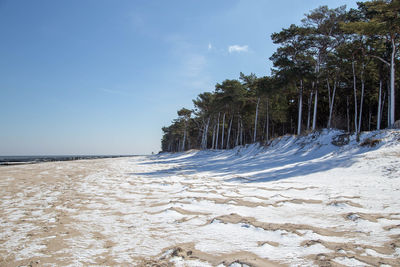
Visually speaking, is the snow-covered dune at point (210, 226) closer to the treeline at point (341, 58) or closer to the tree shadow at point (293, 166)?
the tree shadow at point (293, 166)

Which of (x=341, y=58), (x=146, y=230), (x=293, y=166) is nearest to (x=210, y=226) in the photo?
(x=146, y=230)

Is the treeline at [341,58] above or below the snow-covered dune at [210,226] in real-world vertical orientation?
above

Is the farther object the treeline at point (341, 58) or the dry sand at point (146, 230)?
the treeline at point (341, 58)

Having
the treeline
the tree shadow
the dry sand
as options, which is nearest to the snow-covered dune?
the dry sand

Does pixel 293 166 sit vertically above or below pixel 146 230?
above

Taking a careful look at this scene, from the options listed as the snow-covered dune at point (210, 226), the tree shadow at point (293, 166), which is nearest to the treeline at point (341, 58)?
the tree shadow at point (293, 166)

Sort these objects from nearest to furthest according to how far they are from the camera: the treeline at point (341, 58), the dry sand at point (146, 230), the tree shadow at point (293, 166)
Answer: the dry sand at point (146, 230)
the tree shadow at point (293, 166)
the treeline at point (341, 58)

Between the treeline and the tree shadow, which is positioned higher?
the treeline

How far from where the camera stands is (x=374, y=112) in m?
29.1

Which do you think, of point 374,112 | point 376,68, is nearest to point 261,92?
point 376,68

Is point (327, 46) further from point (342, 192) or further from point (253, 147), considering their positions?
point (342, 192)

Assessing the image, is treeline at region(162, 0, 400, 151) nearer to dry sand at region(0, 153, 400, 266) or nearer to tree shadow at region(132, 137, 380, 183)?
tree shadow at region(132, 137, 380, 183)

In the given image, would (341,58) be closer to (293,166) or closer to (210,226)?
(293,166)

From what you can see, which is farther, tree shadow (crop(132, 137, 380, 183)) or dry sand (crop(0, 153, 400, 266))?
tree shadow (crop(132, 137, 380, 183))
